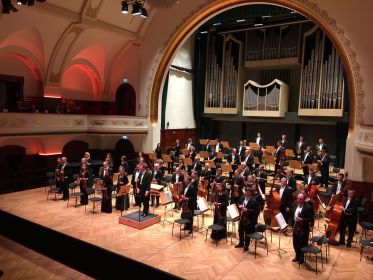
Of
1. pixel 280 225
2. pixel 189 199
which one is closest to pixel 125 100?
pixel 189 199

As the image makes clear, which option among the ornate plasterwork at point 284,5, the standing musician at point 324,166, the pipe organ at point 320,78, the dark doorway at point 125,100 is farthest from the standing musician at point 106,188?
the pipe organ at point 320,78

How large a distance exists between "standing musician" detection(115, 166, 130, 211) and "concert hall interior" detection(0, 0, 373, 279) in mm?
68

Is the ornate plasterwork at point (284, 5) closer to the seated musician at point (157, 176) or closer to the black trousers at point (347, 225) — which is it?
the black trousers at point (347, 225)

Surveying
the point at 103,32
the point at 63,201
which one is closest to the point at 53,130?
the point at 63,201

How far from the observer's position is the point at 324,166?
39.1 ft

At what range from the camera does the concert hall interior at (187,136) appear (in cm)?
751

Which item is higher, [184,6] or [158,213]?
[184,6]

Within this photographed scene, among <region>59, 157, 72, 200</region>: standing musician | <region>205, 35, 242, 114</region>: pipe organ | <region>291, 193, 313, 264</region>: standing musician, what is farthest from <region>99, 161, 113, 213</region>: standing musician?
<region>205, 35, 242, 114</region>: pipe organ

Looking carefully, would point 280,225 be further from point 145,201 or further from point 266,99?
point 266,99

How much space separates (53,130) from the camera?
13617 mm

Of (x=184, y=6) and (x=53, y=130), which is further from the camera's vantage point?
(x=184, y=6)

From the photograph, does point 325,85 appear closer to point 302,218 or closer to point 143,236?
point 302,218

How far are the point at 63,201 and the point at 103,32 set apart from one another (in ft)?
25.0

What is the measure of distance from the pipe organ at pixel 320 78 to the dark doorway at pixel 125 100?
8.12 meters
